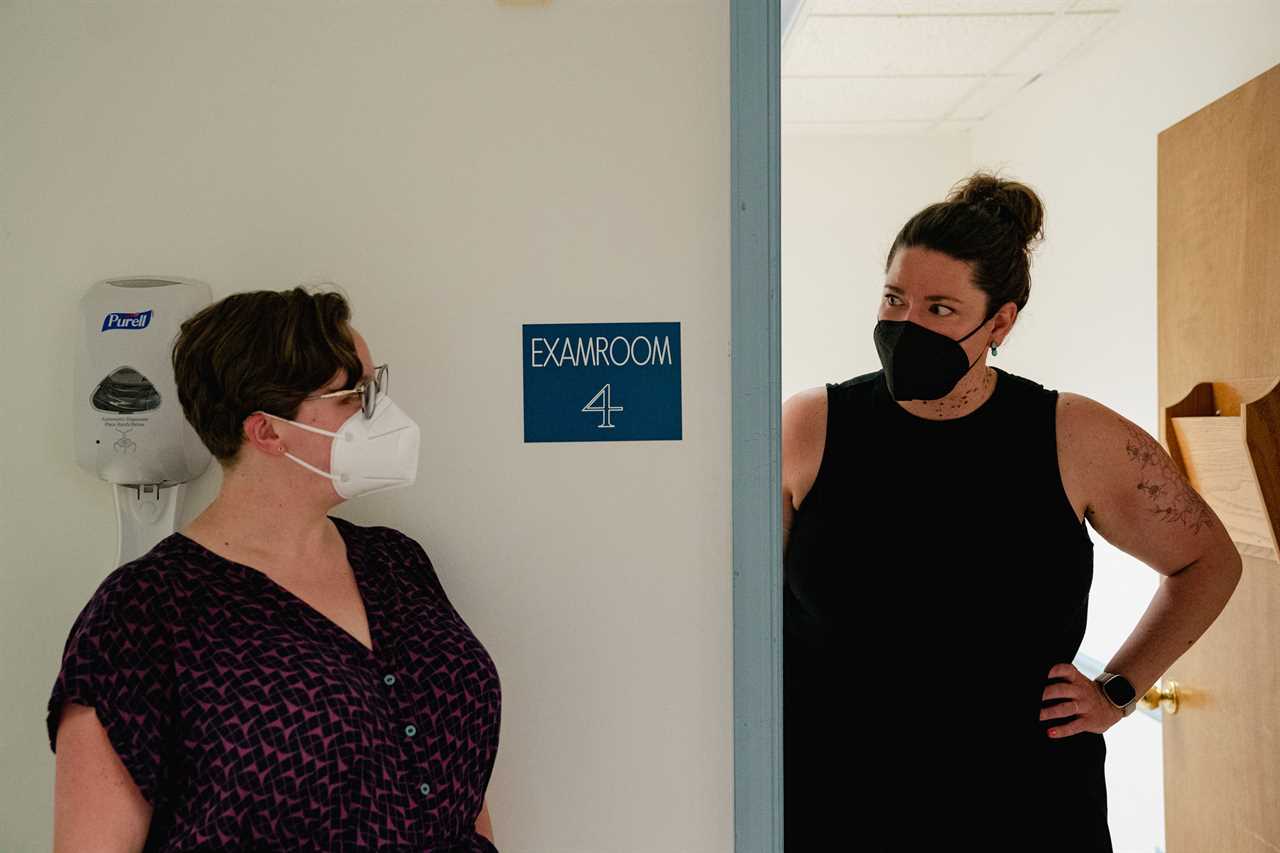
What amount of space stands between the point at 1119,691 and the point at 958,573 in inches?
16.4

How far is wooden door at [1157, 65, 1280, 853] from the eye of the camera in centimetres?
192

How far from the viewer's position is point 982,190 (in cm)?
183

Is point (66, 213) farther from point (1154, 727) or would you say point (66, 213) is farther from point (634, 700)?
point (1154, 727)

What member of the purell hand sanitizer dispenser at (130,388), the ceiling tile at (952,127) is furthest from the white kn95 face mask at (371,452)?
the ceiling tile at (952,127)

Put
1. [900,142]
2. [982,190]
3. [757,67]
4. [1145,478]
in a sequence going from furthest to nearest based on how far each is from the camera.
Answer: [900,142] < [982,190] < [1145,478] < [757,67]

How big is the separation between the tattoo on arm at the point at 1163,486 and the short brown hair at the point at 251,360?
1301 mm

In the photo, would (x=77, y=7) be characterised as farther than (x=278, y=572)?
Yes

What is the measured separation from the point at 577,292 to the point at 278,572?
20.9 inches

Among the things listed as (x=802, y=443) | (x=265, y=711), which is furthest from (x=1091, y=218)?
(x=265, y=711)

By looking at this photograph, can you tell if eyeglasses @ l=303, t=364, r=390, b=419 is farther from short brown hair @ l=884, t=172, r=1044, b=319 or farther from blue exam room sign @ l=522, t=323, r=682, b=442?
short brown hair @ l=884, t=172, r=1044, b=319

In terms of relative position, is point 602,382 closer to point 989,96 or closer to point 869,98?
point 869,98

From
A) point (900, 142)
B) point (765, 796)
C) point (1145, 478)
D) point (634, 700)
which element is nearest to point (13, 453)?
point (634, 700)

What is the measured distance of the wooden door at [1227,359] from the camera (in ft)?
6.30

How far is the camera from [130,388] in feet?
4.23
